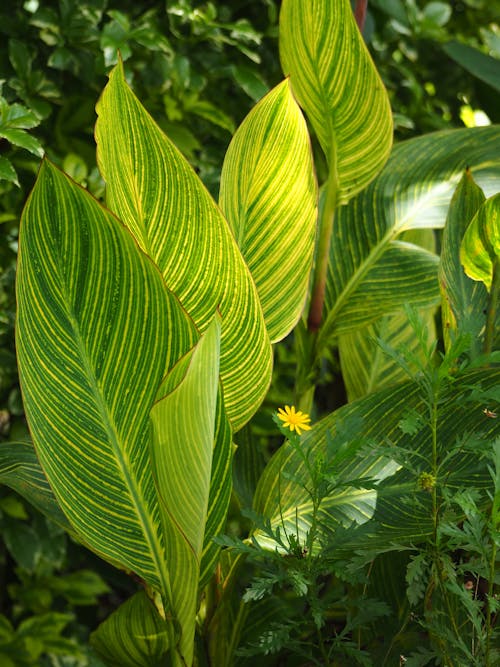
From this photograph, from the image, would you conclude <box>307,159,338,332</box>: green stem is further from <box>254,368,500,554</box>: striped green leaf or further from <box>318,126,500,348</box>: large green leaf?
<box>254,368,500,554</box>: striped green leaf

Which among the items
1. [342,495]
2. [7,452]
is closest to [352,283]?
[342,495]

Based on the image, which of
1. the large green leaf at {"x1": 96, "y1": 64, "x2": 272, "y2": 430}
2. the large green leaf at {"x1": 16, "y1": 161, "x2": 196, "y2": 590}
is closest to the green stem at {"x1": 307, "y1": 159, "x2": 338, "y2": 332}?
the large green leaf at {"x1": 96, "y1": 64, "x2": 272, "y2": 430}

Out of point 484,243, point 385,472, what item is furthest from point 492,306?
point 385,472

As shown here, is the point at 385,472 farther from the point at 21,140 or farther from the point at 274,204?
the point at 21,140

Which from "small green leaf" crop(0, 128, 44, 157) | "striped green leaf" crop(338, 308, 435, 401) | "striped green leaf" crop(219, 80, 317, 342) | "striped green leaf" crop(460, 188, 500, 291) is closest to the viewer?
"striped green leaf" crop(460, 188, 500, 291)

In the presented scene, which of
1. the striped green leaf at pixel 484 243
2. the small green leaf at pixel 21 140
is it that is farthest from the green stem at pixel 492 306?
the small green leaf at pixel 21 140

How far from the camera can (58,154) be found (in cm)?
120

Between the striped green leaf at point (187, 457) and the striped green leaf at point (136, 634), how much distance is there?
0.15 m

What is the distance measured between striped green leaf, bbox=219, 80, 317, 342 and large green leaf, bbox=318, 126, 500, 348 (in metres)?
0.16

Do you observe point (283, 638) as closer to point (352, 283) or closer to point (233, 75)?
point (352, 283)

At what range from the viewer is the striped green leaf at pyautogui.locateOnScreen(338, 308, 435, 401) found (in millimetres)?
1071

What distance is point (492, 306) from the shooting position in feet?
2.40

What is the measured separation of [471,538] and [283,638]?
175 millimetres

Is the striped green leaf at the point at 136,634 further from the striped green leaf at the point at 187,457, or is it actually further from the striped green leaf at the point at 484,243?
the striped green leaf at the point at 484,243
